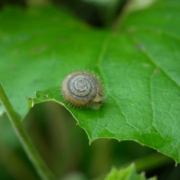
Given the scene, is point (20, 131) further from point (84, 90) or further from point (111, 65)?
point (111, 65)

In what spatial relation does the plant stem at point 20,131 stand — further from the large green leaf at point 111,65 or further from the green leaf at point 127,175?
the green leaf at point 127,175

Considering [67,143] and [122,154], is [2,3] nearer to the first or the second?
[67,143]

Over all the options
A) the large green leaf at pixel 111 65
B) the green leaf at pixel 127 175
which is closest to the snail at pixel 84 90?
the large green leaf at pixel 111 65

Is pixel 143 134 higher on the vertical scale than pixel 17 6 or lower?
lower

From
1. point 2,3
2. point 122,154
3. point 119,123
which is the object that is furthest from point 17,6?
point 119,123

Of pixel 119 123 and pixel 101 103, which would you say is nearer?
pixel 119 123

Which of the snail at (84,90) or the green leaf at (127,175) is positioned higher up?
the snail at (84,90)
